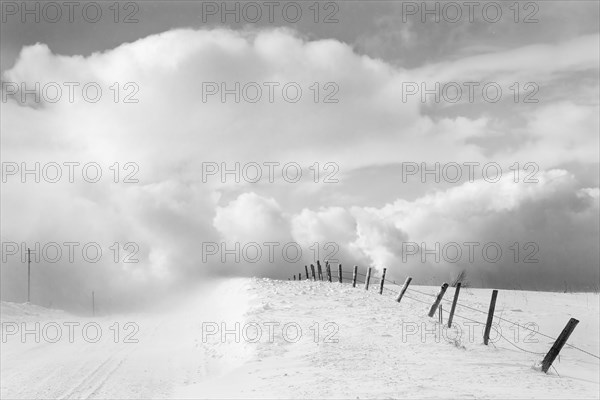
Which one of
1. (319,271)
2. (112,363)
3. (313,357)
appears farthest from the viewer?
(319,271)

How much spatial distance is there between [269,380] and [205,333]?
9790mm

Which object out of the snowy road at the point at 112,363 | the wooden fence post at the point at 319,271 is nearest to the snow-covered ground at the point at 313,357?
the snowy road at the point at 112,363

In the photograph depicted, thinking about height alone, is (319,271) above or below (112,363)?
above

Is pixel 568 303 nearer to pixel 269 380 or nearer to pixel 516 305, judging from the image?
pixel 516 305

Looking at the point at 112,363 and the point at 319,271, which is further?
the point at 319,271

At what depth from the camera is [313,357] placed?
1360 centimetres

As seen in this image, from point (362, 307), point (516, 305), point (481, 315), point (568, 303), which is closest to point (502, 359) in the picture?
point (362, 307)

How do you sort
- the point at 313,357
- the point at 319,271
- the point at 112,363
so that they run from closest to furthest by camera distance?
the point at 313,357, the point at 112,363, the point at 319,271

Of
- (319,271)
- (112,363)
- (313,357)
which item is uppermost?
(313,357)

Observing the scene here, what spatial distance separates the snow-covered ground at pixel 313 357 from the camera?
11.2m

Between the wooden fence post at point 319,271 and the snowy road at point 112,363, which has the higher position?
the wooden fence post at point 319,271

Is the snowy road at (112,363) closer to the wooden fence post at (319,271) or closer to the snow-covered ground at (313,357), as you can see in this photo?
the snow-covered ground at (313,357)

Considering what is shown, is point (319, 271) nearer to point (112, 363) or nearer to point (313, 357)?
point (112, 363)

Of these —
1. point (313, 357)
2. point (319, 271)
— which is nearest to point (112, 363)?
point (313, 357)
